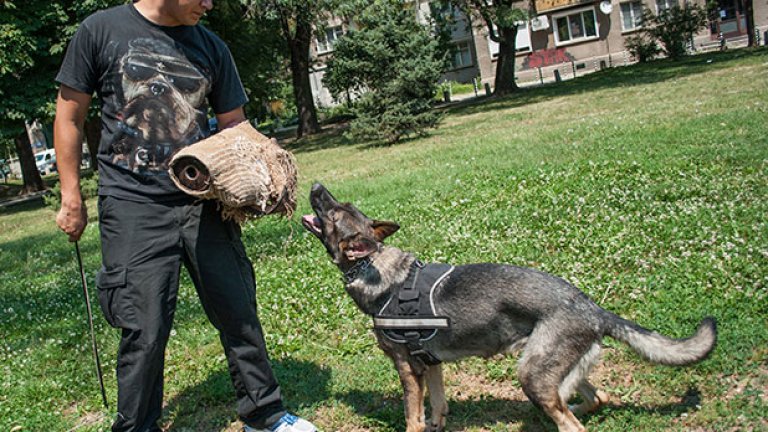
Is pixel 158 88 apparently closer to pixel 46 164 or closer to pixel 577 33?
pixel 577 33

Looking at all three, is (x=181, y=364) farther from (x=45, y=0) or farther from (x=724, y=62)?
(x=724, y=62)

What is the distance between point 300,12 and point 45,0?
10393mm

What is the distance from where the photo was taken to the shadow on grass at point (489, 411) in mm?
4371

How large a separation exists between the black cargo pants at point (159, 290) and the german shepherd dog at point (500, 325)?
0.72 meters

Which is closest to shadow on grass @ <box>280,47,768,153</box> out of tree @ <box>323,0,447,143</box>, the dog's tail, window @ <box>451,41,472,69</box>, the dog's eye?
tree @ <box>323,0,447,143</box>

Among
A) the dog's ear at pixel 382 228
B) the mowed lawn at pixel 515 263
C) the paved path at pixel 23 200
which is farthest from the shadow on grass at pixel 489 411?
the paved path at pixel 23 200

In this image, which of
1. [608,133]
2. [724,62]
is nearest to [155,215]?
[608,133]

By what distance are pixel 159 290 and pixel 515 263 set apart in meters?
4.07

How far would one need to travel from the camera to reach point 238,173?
155 inches

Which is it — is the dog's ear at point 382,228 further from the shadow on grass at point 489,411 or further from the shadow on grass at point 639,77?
the shadow on grass at point 639,77

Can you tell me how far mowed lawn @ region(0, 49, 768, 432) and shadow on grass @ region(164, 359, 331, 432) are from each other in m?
0.02

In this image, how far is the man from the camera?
4043 millimetres

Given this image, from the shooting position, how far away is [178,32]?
4.27m

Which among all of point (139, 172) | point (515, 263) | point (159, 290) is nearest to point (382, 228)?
point (159, 290)
